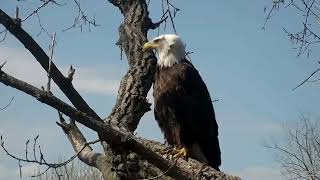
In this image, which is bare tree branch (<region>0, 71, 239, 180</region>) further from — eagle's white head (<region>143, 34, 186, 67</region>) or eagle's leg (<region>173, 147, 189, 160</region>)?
eagle's white head (<region>143, 34, 186, 67</region>)

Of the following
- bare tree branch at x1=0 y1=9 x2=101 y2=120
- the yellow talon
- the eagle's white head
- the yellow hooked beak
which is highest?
the eagle's white head

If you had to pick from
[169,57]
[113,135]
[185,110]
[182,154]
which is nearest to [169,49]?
[169,57]

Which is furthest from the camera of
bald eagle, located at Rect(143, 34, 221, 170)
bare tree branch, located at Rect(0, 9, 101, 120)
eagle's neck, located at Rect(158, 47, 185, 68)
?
eagle's neck, located at Rect(158, 47, 185, 68)

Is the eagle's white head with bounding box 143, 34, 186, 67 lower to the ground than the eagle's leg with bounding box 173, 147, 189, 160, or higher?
higher

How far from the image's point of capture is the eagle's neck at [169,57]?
4.93 meters

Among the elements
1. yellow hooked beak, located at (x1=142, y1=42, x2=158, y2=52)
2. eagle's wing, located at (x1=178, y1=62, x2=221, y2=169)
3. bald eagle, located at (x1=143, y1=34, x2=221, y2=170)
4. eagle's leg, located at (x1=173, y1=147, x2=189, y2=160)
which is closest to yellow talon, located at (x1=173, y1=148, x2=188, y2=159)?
eagle's leg, located at (x1=173, y1=147, x2=189, y2=160)

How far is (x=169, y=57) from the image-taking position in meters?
4.97

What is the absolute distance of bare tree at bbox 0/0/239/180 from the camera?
293 cm

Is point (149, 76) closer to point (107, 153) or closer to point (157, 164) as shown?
point (107, 153)

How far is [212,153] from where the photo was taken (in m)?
4.79

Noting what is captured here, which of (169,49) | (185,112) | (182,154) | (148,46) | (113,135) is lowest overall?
(113,135)

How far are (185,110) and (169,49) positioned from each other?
0.67 meters

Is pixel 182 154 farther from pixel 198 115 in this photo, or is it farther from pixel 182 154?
pixel 198 115

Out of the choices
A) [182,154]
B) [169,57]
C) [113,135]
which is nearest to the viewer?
[113,135]
